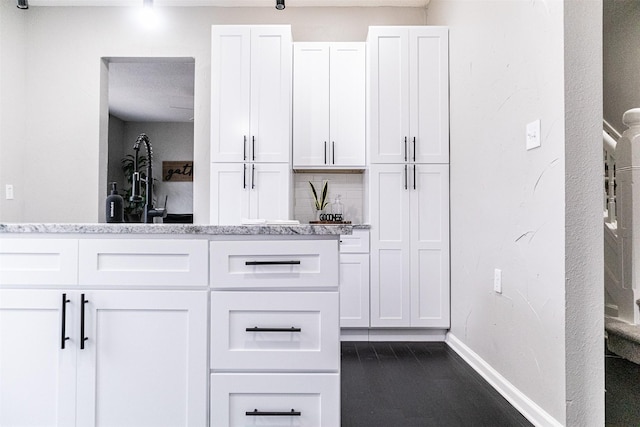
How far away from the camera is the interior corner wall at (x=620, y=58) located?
3285 mm

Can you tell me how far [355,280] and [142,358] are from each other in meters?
1.93

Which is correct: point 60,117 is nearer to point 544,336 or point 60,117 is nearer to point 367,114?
point 367,114

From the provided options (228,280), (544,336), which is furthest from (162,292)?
(544,336)

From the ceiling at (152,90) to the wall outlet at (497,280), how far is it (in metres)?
3.11

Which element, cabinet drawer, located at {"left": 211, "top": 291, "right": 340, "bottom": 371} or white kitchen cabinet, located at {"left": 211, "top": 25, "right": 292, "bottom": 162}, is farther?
white kitchen cabinet, located at {"left": 211, "top": 25, "right": 292, "bottom": 162}

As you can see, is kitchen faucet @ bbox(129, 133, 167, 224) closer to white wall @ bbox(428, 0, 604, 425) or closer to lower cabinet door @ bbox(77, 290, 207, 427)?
lower cabinet door @ bbox(77, 290, 207, 427)

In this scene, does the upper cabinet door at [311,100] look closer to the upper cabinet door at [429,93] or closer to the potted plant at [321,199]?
the potted plant at [321,199]

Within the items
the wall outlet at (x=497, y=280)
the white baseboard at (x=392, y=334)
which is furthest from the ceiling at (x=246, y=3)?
the white baseboard at (x=392, y=334)

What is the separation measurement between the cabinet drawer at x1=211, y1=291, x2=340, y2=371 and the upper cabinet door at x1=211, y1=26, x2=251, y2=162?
1976 millimetres

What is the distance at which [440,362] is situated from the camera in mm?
2689

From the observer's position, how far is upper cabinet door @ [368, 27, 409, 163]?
3.16m

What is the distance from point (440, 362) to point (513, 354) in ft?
2.25

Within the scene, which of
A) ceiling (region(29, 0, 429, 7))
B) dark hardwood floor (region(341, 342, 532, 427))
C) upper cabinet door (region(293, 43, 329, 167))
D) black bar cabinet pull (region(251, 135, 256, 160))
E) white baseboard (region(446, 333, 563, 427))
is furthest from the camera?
ceiling (region(29, 0, 429, 7))

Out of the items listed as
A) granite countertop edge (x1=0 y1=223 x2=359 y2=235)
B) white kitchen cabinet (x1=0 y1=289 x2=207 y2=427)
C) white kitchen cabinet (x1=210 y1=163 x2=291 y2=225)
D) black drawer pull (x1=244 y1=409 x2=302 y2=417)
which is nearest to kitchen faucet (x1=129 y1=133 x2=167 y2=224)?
granite countertop edge (x1=0 y1=223 x2=359 y2=235)
